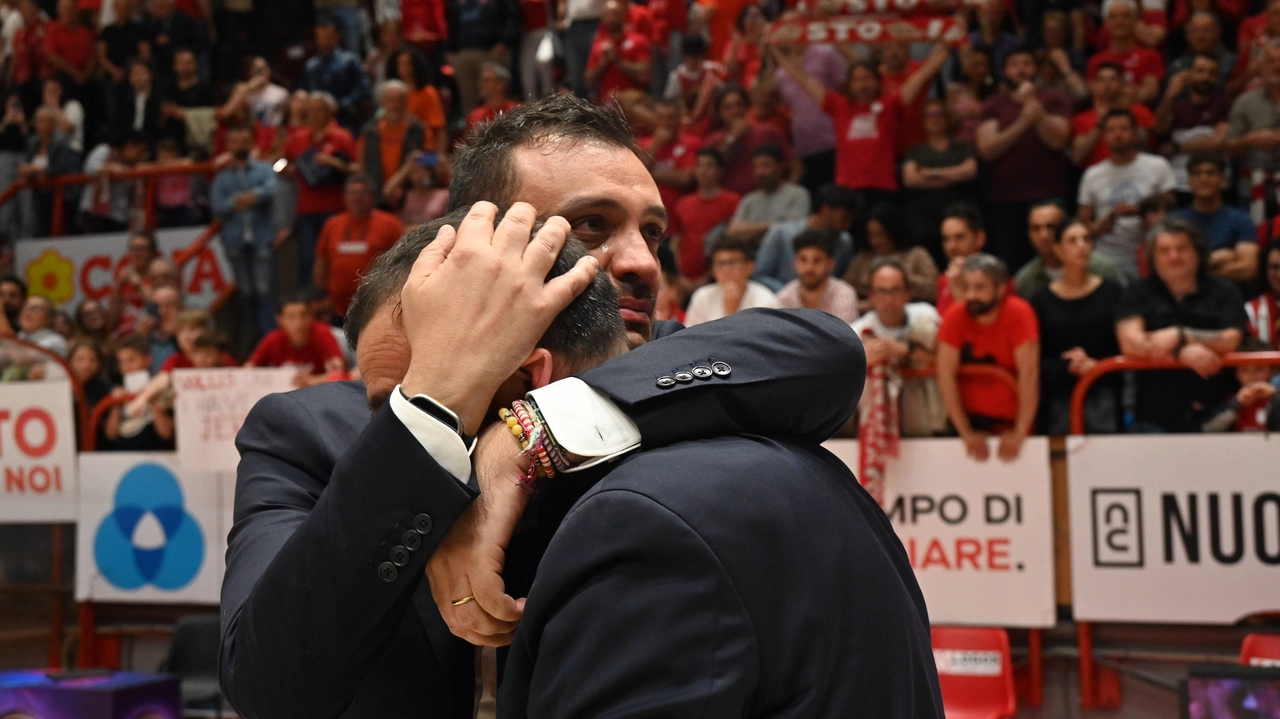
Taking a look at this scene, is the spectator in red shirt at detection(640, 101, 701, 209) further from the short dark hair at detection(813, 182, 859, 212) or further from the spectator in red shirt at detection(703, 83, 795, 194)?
the short dark hair at detection(813, 182, 859, 212)

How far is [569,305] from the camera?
1.60 m

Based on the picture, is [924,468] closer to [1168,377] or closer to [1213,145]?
[1168,377]

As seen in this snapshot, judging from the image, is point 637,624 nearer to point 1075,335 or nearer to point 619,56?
point 1075,335

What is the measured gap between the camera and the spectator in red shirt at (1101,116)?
923cm

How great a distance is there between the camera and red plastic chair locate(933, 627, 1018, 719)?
21.3ft

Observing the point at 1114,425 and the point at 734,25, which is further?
the point at 734,25

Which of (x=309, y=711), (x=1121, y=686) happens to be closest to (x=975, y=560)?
(x=1121, y=686)

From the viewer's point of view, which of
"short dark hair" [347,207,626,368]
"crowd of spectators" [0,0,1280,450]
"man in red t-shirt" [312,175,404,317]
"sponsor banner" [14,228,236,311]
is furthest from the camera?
"sponsor banner" [14,228,236,311]

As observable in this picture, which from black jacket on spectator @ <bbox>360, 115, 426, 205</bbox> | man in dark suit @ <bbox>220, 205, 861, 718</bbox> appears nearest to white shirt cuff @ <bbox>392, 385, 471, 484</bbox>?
man in dark suit @ <bbox>220, 205, 861, 718</bbox>

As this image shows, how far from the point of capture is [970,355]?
6938 millimetres

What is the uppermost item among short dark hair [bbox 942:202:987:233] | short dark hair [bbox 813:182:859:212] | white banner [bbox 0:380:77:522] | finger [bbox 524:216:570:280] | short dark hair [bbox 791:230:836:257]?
short dark hair [bbox 813:182:859:212]

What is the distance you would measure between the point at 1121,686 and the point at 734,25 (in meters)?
7.09

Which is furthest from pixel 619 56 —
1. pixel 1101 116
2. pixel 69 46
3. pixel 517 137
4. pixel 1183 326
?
pixel 517 137

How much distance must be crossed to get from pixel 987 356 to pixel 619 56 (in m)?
5.96
